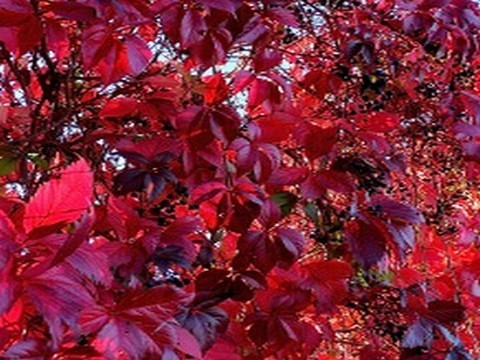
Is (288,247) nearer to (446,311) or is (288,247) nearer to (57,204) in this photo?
(446,311)

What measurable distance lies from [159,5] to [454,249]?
1.13 m

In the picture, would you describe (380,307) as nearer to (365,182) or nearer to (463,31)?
(365,182)

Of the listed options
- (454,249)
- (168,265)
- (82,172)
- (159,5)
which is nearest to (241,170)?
(168,265)

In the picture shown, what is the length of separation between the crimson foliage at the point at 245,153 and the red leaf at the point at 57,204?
2.9 inches

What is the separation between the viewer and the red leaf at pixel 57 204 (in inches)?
25.9

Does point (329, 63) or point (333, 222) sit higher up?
point (329, 63)

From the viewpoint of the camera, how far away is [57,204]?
66 cm

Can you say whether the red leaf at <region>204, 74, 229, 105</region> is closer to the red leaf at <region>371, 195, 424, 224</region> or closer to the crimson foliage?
the crimson foliage

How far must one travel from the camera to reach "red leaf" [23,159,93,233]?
0.66 m

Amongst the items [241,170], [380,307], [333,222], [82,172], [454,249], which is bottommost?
[454,249]

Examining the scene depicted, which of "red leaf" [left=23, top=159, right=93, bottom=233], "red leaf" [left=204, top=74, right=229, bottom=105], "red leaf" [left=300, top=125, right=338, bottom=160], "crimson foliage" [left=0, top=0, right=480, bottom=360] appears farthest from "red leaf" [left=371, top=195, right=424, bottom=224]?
"red leaf" [left=23, top=159, right=93, bottom=233]

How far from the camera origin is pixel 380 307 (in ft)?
4.61

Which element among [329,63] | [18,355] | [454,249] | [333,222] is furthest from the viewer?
[454,249]

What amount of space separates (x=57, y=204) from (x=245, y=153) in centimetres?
50
